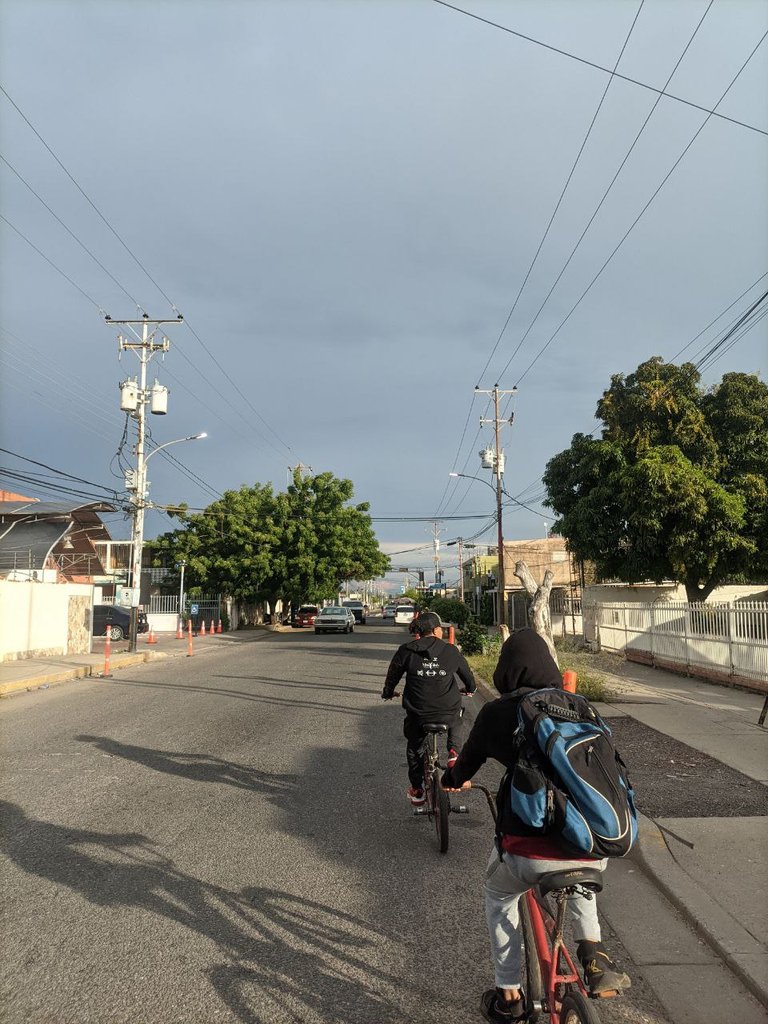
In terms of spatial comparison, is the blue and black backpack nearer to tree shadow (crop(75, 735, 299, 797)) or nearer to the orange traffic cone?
the orange traffic cone

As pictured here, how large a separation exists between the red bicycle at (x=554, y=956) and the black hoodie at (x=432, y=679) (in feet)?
9.09

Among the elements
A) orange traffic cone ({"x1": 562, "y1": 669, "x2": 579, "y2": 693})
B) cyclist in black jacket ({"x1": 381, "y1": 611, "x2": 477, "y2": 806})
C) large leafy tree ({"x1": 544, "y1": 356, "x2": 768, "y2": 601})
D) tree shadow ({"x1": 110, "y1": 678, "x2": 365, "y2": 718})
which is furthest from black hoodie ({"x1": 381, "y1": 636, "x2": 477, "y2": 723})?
large leafy tree ({"x1": 544, "y1": 356, "x2": 768, "y2": 601})

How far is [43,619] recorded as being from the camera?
21062 millimetres

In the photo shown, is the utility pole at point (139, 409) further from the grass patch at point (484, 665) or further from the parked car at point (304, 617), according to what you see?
the parked car at point (304, 617)

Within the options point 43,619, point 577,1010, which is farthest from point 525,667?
point 43,619

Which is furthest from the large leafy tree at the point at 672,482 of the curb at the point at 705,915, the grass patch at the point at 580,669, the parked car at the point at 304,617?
the parked car at the point at 304,617

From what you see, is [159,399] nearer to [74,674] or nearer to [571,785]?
[74,674]

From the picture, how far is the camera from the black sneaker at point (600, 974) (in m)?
2.48

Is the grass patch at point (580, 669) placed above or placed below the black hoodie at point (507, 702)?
below

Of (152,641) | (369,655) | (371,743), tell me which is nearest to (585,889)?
(371,743)

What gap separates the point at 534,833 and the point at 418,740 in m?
3.26

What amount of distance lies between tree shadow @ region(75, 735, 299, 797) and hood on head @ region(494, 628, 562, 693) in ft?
14.3

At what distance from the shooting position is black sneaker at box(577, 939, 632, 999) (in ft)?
8.14

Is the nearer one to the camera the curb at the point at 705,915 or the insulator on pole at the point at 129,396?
the curb at the point at 705,915
